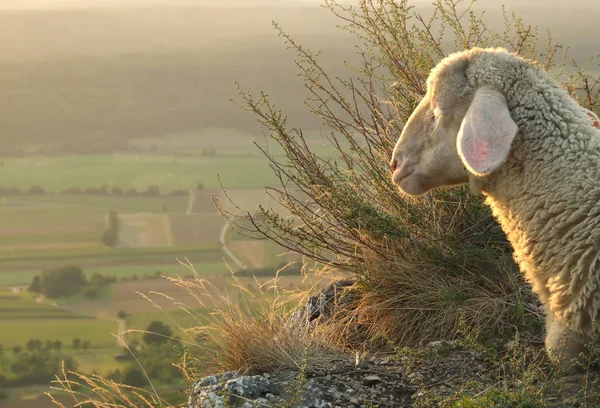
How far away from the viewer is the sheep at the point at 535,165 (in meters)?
3.49

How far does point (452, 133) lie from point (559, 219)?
69 cm

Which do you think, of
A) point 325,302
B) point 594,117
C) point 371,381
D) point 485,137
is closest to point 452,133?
point 485,137

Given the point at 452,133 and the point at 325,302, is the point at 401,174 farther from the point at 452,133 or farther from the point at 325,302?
the point at 325,302

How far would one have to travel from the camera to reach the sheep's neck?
3.53m

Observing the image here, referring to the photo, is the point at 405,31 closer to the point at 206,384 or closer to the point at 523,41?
the point at 523,41

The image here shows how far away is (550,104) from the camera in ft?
12.1

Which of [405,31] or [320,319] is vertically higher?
[405,31]

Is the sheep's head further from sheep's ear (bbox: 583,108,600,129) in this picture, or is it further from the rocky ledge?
the rocky ledge

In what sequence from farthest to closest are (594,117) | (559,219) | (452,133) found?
(594,117), (452,133), (559,219)

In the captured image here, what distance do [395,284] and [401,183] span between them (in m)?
1.47

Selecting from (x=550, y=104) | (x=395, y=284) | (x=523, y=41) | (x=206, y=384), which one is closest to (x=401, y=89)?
(x=523, y=41)

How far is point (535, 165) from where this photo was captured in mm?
3637

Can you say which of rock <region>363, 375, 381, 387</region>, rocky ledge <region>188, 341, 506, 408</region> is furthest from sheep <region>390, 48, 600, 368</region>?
rock <region>363, 375, 381, 387</region>

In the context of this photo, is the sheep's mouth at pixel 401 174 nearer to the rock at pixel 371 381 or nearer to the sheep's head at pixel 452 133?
the sheep's head at pixel 452 133
